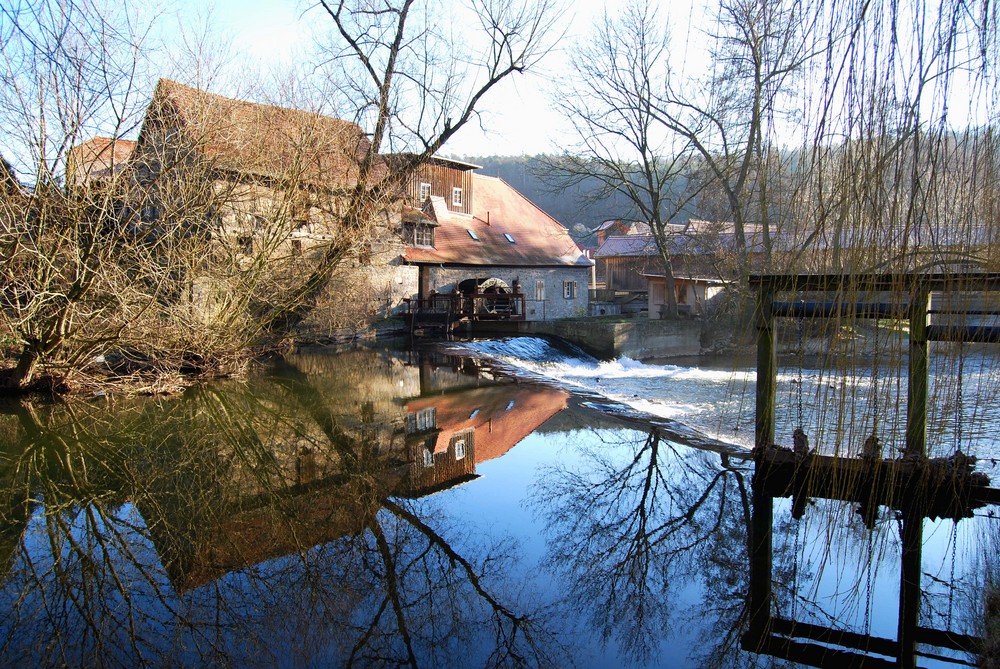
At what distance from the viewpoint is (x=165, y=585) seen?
442 centimetres

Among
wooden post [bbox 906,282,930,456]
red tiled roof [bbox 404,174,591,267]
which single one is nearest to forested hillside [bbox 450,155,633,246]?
red tiled roof [bbox 404,174,591,267]

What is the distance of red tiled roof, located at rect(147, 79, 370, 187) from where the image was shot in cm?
1049

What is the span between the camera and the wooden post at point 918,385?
489cm

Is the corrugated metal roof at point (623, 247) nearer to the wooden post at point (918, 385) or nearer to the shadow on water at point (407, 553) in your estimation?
the shadow on water at point (407, 553)

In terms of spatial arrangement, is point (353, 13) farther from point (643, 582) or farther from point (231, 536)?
point (643, 582)

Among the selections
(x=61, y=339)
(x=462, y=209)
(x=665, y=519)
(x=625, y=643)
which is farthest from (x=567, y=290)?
(x=625, y=643)

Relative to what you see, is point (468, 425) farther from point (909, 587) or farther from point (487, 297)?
point (487, 297)

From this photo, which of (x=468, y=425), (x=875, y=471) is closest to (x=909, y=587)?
(x=875, y=471)

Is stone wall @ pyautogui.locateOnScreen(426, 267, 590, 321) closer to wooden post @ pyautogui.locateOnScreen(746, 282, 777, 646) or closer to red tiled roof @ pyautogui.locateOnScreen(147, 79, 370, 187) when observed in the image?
red tiled roof @ pyautogui.locateOnScreen(147, 79, 370, 187)

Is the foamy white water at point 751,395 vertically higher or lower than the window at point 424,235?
lower

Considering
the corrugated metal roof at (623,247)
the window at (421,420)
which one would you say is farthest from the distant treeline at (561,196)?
the window at (421,420)

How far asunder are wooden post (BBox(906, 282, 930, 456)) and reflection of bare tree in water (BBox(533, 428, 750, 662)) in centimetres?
139

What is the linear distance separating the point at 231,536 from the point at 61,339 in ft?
20.9

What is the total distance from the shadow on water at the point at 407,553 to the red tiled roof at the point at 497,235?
18161mm
